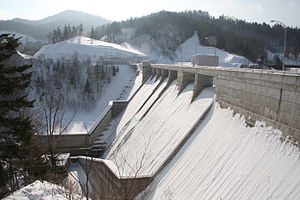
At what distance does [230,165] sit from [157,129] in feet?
27.3

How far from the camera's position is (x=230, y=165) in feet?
28.8

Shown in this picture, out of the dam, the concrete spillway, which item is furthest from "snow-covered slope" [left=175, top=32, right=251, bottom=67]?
the dam

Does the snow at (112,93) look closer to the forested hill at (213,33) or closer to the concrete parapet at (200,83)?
the concrete parapet at (200,83)

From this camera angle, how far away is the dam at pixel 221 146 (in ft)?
24.0

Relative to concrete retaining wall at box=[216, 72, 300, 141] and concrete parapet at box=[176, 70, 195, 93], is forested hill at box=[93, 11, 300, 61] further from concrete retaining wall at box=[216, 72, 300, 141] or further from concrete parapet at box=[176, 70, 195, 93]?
concrete retaining wall at box=[216, 72, 300, 141]

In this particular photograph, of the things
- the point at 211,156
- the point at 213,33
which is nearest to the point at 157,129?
the point at 211,156

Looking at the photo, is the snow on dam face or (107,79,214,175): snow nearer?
the snow on dam face

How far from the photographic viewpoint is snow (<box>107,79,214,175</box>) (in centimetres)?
1351

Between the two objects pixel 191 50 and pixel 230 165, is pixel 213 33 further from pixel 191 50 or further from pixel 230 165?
pixel 230 165

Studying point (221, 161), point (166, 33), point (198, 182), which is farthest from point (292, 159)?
point (166, 33)

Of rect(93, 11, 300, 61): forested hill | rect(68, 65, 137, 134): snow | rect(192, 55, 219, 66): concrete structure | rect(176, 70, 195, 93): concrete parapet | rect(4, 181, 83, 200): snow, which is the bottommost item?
rect(68, 65, 137, 134): snow

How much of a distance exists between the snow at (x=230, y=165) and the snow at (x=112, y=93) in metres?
25.9

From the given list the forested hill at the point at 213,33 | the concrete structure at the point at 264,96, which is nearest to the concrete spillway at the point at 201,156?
the concrete structure at the point at 264,96

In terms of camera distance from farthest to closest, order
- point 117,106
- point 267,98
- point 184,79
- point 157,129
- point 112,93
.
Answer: point 112,93 → point 117,106 → point 184,79 → point 157,129 → point 267,98
